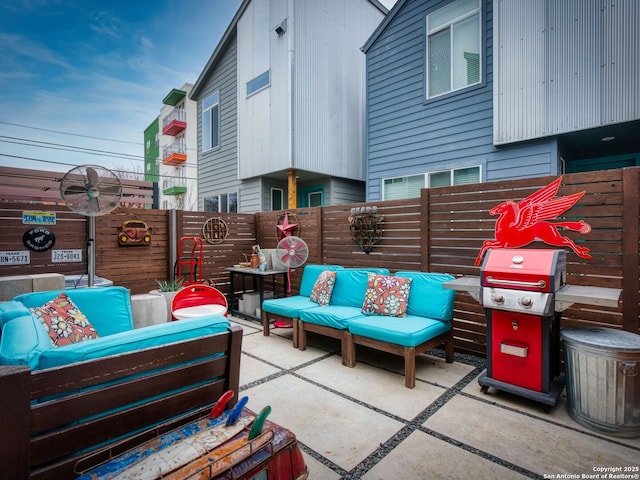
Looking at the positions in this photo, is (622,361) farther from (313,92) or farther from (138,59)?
(138,59)

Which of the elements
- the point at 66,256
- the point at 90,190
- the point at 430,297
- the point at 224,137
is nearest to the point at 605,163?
the point at 430,297

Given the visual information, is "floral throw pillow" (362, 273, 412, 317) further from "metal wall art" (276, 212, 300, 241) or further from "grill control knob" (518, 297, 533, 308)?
"metal wall art" (276, 212, 300, 241)

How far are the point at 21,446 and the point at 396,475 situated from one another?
5.82ft

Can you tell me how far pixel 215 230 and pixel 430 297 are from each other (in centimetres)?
439

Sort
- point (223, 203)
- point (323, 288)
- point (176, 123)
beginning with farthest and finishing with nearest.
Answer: point (176, 123), point (223, 203), point (323, 288)

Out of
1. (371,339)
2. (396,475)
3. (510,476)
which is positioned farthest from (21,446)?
(371,339)

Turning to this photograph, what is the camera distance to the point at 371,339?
10.9ft

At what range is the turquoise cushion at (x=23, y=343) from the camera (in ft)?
4.15

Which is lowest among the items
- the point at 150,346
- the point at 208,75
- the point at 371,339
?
the point at 371,339

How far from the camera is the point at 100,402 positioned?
1.38m

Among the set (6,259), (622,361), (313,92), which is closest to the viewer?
(622,361)

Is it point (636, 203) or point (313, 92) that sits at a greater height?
point (313, 92)

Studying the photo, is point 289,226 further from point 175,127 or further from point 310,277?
point 175,127

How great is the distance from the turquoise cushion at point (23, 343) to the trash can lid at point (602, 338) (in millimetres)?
3211
